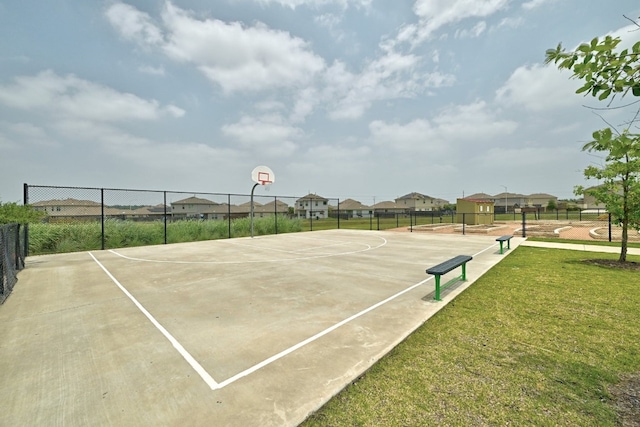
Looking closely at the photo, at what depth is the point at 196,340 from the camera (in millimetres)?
3547

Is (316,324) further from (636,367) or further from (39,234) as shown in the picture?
(39,234)

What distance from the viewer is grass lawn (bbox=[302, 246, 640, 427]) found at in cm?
221

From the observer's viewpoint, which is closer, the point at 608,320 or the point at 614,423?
the point at 614,423

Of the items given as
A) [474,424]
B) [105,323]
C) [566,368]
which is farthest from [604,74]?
[105,323]

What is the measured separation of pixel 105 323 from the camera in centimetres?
414

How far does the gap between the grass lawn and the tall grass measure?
14739 mm

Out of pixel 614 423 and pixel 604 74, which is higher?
pixel 604 74

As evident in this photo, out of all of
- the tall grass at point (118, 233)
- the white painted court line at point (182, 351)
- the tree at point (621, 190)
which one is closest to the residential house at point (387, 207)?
the tall grass at point (118, 233)

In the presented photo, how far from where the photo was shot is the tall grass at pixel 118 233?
1199cm

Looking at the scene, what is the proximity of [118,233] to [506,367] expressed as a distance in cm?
1616

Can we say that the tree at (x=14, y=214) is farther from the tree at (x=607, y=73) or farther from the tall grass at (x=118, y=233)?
the tree at (x=607, y=73)

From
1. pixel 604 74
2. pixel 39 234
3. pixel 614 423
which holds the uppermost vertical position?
pixel 604 74

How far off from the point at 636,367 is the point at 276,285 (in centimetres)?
536

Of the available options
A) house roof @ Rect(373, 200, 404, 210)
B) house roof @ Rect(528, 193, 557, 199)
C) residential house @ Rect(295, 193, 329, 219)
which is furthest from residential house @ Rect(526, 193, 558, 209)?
residential house @ Rect(295, 193, 329, 219)
